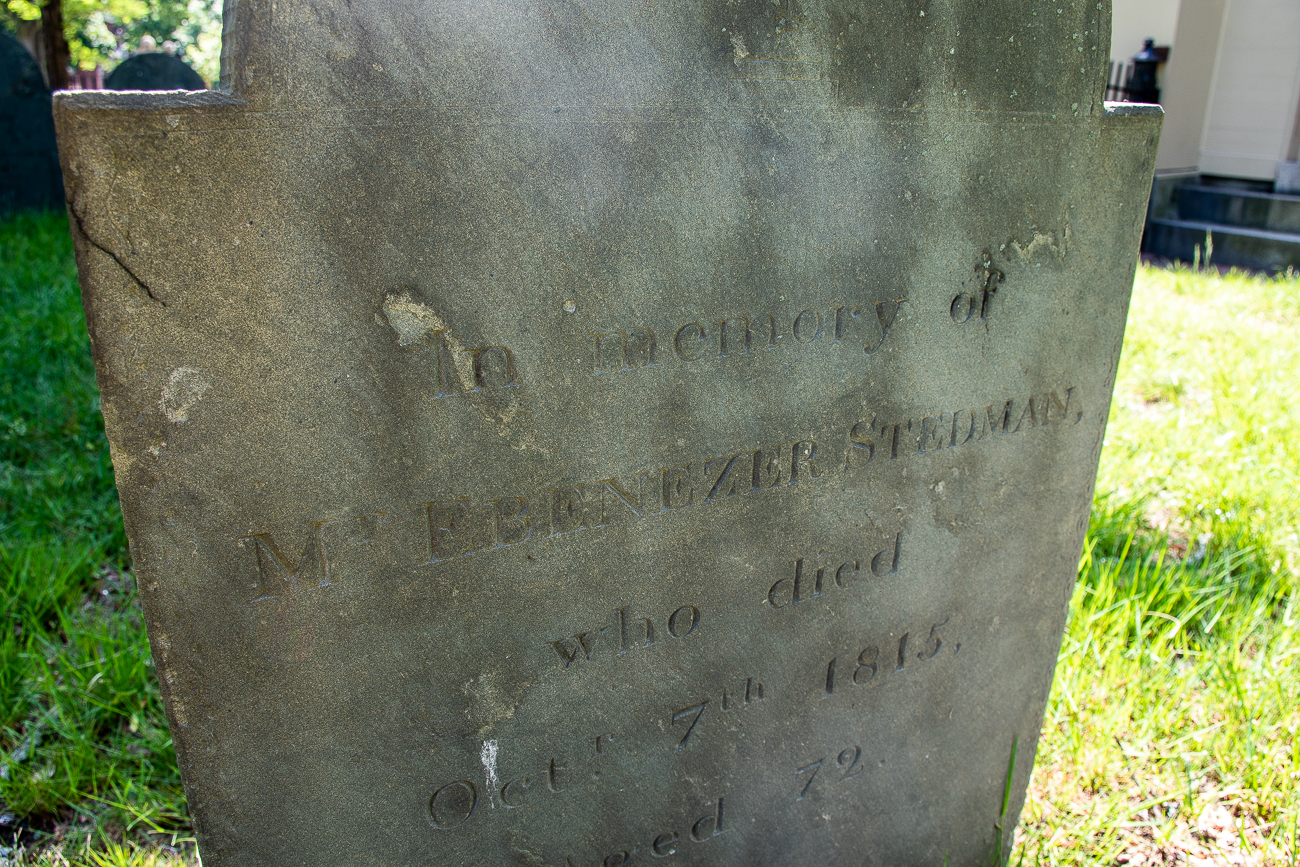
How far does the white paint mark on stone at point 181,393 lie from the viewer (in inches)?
37.6

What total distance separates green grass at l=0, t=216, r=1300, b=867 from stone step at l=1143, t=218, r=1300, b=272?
165 inches

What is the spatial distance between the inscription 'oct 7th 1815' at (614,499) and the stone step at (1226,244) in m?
6.86

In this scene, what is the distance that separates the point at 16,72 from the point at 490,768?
29.1 ft

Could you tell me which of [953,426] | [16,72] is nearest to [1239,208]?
[953,426]

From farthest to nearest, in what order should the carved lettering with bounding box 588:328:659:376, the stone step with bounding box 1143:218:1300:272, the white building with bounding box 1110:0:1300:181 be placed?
the white building with bounding box 1110:0:1300:181 → the stone step with bounding box 1143:218:1300:272 → the carved lettering with bounding box 588:328:659:376

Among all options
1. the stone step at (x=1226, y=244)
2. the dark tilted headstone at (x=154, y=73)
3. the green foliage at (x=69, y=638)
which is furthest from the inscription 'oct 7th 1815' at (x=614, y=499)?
the dark tilted headstone at (x=154, y=73)

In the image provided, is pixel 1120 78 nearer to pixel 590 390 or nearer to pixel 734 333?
pixel 734 333

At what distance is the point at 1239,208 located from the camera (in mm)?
7977

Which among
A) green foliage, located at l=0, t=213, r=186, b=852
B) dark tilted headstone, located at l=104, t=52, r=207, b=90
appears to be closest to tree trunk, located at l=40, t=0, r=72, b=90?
dark tilted headstone, located at l=104, t=52, r=207, b=90

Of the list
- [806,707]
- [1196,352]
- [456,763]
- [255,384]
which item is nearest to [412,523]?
[255,384]

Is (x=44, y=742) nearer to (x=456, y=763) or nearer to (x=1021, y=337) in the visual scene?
(x=456, y=763)

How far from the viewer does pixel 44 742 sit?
218 cm

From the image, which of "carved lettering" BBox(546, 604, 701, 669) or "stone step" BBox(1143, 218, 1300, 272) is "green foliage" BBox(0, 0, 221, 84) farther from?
"carved lettering" BBox(546, 604, 701, 669)

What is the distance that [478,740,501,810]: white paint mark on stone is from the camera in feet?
4.26
